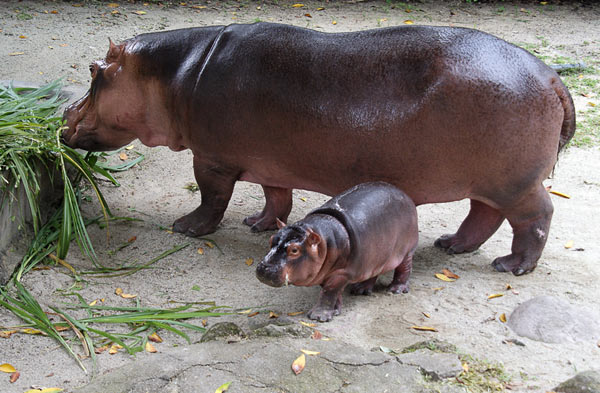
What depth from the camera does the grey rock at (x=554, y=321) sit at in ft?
12.3

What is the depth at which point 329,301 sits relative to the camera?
392 cm

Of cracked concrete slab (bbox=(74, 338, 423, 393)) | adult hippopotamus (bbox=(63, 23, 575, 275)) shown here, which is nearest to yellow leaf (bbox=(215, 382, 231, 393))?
cracked concrete slab (bbox=(74, 338, 423, 393))

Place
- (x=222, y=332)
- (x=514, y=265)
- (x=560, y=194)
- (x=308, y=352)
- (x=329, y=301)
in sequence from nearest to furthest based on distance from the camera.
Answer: (x=308, y=352), (x=222, y=332), (x=329, y=301), (x=514, y=265), (x=560, y=194)

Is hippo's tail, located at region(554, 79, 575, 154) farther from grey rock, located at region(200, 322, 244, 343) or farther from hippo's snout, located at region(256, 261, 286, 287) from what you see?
grey rock, located at region(200, 322, 244, 343)

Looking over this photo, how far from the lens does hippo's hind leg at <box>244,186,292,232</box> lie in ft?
17.3

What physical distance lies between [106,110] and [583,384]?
11.7ft

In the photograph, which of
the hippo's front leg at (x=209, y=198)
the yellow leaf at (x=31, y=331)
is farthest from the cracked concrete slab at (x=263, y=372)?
the hippo's front leg at (x=209, y=198)

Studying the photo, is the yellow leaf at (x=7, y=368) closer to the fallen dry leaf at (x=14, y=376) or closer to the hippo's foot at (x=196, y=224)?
the fallen dry leaf at (x=14, y=376)

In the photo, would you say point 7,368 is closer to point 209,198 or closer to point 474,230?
point 209,198

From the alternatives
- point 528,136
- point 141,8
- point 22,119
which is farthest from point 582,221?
point 141,8

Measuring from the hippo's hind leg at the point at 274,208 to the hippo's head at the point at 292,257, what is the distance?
162cm

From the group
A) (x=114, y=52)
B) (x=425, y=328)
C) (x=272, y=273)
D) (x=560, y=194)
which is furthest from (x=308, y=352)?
(x=560, y=194)

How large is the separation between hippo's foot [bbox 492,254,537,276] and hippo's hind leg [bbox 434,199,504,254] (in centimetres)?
24

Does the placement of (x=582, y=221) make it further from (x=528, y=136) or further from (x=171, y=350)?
(x=171, y=350)
